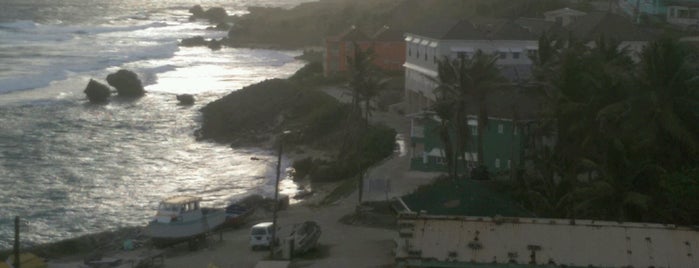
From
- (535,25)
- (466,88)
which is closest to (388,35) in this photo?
(535,25)

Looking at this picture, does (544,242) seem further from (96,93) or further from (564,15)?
(96,93)

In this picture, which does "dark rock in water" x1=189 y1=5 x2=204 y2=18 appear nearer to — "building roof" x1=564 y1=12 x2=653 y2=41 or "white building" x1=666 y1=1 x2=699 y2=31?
"white building" x1=666 y1=1 x2=699 y2=31

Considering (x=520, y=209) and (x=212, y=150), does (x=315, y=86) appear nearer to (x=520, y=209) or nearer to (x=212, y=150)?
(x=212, y=150)

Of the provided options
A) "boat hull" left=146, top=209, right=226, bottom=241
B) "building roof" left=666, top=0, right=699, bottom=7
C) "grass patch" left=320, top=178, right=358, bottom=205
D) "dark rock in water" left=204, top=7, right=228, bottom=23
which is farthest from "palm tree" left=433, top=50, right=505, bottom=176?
"dark rock in water" left=204, top=7, right=228, bottom=23

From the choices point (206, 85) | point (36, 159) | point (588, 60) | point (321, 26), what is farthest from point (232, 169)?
point (321, 26)

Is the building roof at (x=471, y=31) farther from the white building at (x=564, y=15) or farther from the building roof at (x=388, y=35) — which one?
the building roof at (x=388, y=35)
